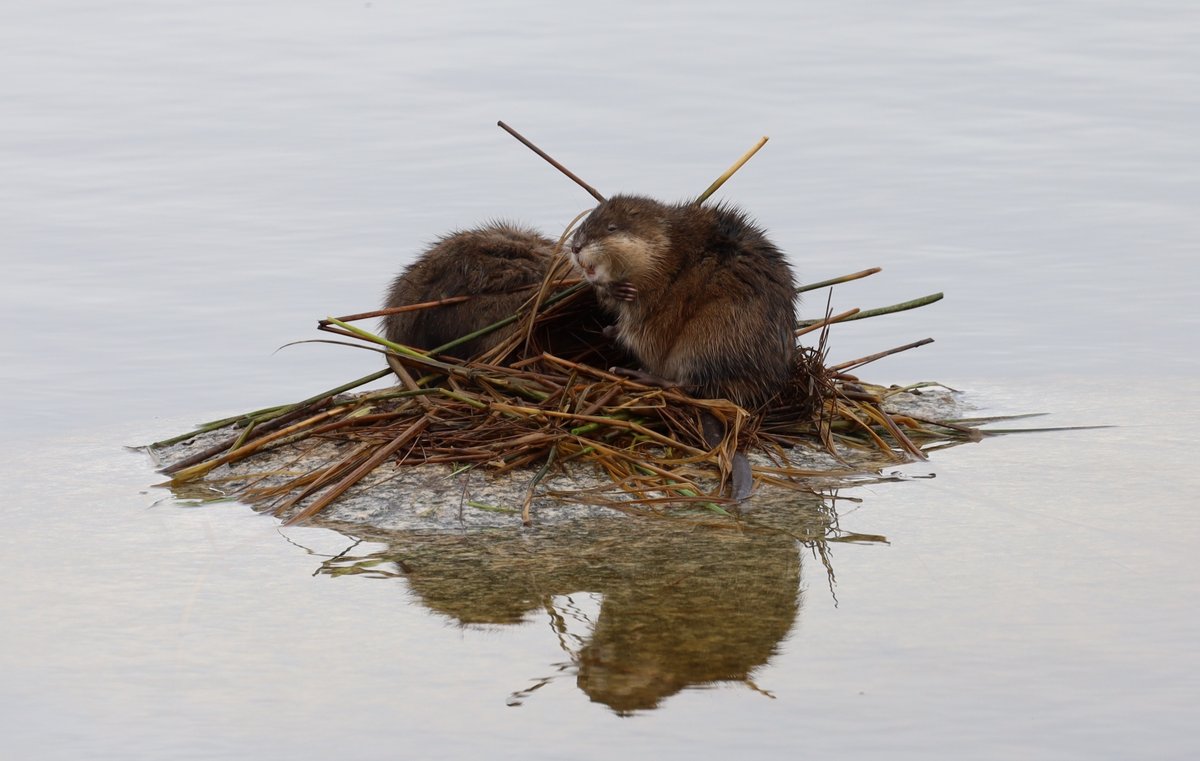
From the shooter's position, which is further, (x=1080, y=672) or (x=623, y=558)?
(x=623, y=558)

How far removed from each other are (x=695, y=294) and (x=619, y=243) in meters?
0.36

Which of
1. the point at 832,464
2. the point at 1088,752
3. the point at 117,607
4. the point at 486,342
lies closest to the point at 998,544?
the point at 832,464

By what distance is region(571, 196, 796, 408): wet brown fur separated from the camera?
618 cm

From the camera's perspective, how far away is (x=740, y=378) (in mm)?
6230

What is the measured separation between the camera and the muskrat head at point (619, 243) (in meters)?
6.15

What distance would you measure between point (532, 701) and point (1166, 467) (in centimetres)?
317

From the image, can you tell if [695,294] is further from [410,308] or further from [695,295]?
[410,308]

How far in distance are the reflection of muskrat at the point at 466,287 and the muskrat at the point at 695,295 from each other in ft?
1.66

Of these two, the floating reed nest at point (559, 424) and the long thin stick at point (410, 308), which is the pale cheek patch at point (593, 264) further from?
the long thin stick at point (410, 308)

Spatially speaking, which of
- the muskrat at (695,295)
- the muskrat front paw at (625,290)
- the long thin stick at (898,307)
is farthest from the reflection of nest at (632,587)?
the long thin stick at (898,307)

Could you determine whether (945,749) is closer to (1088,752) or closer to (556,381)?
A: (1088,752)

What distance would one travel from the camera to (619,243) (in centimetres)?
613

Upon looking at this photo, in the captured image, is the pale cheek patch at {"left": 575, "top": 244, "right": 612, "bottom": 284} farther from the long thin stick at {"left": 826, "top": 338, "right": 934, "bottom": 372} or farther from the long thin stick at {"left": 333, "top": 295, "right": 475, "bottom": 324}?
the long thin stick at {"left": 826, "top": 338, "right": 934, "bottom": 372}

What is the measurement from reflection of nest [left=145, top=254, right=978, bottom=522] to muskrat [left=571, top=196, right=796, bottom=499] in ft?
0.41
